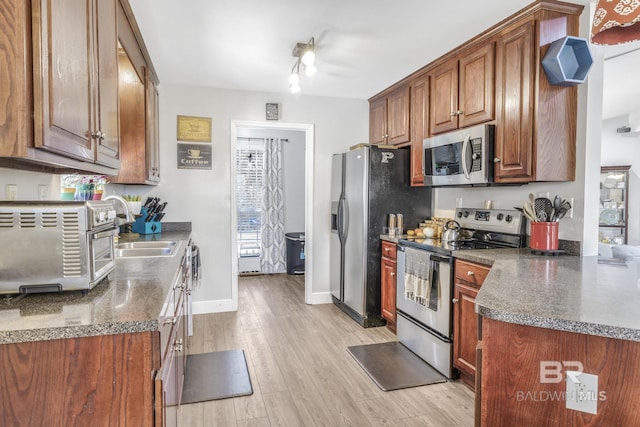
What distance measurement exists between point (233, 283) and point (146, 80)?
7.16 ft

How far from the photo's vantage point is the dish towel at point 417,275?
2.77m

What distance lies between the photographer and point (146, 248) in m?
2.85

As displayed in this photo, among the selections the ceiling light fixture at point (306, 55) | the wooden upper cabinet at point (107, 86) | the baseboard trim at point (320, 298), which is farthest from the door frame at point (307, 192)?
the wooden upper cabinet at point (107, 86)

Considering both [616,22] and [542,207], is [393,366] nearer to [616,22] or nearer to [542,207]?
[542,207]

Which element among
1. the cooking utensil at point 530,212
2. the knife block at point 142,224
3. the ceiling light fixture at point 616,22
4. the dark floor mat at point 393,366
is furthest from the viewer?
the knife block at point 142,224

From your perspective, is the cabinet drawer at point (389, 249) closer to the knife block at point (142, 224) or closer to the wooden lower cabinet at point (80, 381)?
the knife block at point (142, 224)

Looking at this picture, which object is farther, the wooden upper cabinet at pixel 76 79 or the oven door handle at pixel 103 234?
the oven door handle at pixel 103 234

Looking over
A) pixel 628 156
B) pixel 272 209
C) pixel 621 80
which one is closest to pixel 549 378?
pixel 621 80

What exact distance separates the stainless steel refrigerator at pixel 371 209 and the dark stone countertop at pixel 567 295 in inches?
62.8

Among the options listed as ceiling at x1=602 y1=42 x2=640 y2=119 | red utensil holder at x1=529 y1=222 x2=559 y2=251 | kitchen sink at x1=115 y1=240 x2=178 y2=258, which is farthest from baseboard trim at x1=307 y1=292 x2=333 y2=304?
ceiling at x1=602 y1=42 x2=640 y2=119

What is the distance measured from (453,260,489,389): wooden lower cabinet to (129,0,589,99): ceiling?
1.59 m

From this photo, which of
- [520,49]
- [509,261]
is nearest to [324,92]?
[520,49]

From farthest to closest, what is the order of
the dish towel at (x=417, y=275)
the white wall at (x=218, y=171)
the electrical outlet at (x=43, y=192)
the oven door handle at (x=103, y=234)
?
the white wall at (x=218, y=171) → the dish towel at (x=417, y=275) → the electrical outlet at (x=43, y=192) → the oven door handle at (x=103, y=234)

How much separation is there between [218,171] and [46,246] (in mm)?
2856
